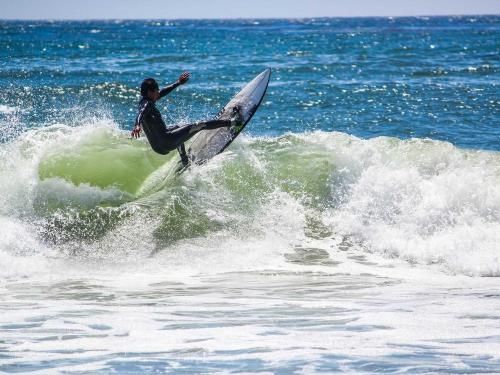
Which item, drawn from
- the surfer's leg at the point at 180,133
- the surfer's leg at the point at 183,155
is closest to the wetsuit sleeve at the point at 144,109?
the surfer's leg at the point at 180,133

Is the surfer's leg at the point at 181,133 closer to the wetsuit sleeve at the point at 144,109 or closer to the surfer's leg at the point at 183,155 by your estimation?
the wetsuit sleeve at the point at 144,109

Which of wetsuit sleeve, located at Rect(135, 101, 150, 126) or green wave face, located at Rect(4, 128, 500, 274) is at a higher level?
wetsuit sleeve, located at Rect(135, 101, 150, 126)

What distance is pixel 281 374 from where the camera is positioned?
5242mm

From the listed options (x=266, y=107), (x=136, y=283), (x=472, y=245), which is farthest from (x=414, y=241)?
(x=266, y=107)

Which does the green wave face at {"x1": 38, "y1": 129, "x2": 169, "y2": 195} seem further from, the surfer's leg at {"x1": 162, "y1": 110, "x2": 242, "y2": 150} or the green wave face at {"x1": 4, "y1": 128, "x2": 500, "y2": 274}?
the surfer's leg at {"x1": 162, "y1": 110, "x2": 242, "y2": 150}

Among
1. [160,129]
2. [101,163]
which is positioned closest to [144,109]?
[160,129]

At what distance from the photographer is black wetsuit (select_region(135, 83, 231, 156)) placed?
9.07 m

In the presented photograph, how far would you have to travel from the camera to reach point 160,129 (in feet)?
30.3

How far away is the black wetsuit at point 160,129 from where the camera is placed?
29.8 ft

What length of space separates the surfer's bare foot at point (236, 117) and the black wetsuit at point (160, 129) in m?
0.95

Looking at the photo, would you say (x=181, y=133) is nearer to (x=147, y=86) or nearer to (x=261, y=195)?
(x=147, y=86)

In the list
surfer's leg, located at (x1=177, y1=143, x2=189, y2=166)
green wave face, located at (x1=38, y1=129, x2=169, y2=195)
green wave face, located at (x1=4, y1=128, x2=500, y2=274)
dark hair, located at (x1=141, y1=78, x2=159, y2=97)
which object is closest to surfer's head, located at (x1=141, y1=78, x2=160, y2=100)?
dark hair, located at (x1=141, y1=78, x2=159, y2=97)

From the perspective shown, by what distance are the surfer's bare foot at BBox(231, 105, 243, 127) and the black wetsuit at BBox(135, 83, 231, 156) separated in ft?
3.10

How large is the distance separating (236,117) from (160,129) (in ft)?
5.35
